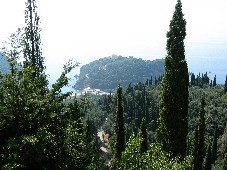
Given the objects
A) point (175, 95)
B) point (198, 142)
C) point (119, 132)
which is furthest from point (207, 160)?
point (175, 95)

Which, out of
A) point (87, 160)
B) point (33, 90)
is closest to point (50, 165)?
point (87, 160)

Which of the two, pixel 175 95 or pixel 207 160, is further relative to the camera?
pixel 207 160

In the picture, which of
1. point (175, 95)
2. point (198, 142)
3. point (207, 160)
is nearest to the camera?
point (175, 95)

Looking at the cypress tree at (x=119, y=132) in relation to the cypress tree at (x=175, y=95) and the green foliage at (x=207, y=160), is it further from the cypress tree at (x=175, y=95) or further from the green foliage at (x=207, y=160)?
the green foliage at (x=207, y=160)

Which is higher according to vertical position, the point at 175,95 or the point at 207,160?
the point at 175,95

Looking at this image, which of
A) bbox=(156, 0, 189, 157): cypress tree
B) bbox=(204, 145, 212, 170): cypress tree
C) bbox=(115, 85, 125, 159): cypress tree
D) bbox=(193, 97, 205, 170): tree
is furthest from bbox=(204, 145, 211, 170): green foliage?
bbox=(156, 0, 189, 157): cypress tree

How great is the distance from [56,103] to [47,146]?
1312 millimetres

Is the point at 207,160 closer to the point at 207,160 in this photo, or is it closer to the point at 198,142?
the point at 207,160

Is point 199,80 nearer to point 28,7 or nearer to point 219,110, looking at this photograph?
point 219,110

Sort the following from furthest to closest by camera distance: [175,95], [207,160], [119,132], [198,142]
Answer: [207,160], [198,142], [119,132], [175,95]

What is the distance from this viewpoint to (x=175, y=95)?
26688 millimetres

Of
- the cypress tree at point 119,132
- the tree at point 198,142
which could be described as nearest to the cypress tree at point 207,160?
the tree at point 198,142

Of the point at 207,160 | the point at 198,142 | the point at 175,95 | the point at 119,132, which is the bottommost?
the point at 207,160

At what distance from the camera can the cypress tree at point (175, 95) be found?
2644 centimetres
